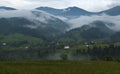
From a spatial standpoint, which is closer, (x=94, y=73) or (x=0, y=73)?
(x=0, y=73)

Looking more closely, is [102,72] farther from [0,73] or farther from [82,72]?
[0,73]

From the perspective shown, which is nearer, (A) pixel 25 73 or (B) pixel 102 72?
(A) pixel 25 73

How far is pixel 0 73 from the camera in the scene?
98.9 metres

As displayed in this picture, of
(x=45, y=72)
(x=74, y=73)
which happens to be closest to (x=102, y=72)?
(x=74, y=73)

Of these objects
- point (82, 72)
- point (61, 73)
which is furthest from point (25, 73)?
point (82, 72)

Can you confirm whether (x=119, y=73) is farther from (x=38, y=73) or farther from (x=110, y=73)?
(x=38, y=73)

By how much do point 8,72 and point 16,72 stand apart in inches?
110

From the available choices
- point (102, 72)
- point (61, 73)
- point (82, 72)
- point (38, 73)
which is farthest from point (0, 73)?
point (102, 72)

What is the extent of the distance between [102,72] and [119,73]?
5.83 metres

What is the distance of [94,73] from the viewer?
107m

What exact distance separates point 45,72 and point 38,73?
4068 millimetres

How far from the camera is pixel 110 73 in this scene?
109 m

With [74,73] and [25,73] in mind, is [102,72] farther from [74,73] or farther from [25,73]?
[25,73]

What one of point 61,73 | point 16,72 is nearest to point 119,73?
point 61,73
